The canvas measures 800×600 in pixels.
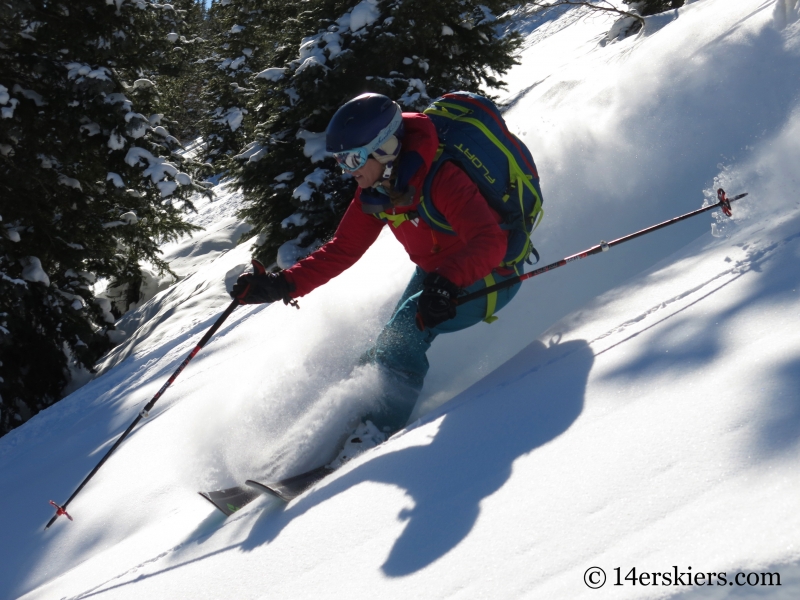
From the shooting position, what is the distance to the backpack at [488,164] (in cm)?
367

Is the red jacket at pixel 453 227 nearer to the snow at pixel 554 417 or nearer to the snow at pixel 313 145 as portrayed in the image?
the snow at pixel 554 417

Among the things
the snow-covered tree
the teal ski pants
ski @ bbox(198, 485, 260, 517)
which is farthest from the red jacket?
Answer: the snow-covered tree

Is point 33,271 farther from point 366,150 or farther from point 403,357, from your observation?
point 366,150

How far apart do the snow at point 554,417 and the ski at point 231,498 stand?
0.24 feet

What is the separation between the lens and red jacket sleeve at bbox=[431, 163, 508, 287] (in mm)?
3375

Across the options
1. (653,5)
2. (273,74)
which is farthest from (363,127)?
(653,5)

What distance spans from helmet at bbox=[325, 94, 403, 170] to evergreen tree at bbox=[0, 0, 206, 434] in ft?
23.6

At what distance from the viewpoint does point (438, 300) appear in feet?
10.9

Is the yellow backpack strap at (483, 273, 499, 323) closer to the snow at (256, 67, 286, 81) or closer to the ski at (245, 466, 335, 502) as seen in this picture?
the ski at (245, 466, 335, 502)

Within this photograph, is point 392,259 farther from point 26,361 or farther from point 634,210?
point 26,361

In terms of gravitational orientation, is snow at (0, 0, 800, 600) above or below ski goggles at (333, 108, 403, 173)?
below

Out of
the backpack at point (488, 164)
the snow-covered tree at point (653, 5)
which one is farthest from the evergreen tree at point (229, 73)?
the backpack at point (488, 164)

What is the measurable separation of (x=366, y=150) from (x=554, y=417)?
5.71 ft

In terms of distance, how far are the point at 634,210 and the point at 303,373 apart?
2.85 m
